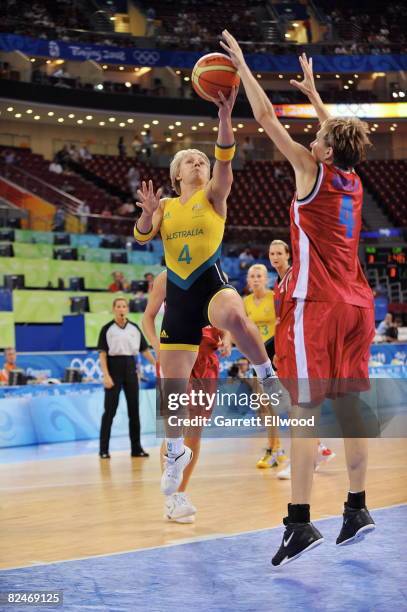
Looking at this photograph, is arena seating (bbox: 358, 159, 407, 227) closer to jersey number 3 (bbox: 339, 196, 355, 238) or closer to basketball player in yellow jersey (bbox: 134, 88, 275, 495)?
basketball player in yellow jersey (bbox: 134, 88, 275, 495)

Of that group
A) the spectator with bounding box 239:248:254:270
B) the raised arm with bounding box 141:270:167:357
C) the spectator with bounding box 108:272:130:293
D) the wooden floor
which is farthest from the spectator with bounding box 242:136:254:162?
the raised arm with bounding box 141:270:167:357

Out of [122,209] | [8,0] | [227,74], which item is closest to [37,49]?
Result: [8,0]

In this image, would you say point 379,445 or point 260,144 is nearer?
point 379,445

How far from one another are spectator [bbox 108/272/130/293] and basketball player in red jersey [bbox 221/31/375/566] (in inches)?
666

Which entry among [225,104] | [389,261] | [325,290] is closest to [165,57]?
[389,261]

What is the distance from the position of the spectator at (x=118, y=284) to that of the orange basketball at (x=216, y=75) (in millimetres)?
15878

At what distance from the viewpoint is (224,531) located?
233 inches

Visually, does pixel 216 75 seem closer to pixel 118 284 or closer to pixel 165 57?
pixel 118 284

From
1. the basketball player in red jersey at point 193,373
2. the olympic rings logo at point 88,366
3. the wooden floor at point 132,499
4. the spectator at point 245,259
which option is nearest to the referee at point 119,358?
the wooden floor at point 132,499

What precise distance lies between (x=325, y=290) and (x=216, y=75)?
178cm

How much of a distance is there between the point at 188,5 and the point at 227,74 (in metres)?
40.3

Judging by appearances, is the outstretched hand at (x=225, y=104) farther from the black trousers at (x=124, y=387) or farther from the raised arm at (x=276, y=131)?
the black trousers at (x=124, y=387)

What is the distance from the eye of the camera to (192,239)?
6.19 meters

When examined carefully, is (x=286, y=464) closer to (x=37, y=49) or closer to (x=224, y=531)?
(x=224, y=531)
